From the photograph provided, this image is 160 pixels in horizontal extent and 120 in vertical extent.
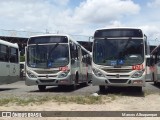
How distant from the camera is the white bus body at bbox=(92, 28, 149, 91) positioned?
20250 millimetres

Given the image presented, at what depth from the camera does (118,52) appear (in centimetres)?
2055

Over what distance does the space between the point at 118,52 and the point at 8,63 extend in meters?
8.63

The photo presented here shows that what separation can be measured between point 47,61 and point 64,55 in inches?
37.5

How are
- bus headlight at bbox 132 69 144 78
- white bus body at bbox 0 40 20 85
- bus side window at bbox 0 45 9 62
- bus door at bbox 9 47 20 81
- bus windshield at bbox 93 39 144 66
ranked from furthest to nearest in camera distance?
1. bus door at bbox 9 47 20 81
2. white bus body at bbox 0 40 20 85
3. bus side window at bbox 0 45 9 62
4. bus windshield at bbox 93 39 144 66
5. bus headlight at bbox 132 69 144 78

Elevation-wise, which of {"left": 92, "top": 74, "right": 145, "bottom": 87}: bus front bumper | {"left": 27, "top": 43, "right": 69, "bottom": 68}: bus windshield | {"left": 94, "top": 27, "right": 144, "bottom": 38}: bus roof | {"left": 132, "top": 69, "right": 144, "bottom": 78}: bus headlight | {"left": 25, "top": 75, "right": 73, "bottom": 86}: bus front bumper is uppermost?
{"left": 94, "top": 27, "right": 144, "bottom": 38}: bus roof

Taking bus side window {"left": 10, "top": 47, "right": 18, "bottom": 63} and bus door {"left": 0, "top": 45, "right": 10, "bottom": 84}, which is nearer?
bus door {"left": 0, "top": 45, "right": 10, "bottom": 84}

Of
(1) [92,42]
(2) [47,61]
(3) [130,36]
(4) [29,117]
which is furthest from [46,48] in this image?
(4) [29,117]

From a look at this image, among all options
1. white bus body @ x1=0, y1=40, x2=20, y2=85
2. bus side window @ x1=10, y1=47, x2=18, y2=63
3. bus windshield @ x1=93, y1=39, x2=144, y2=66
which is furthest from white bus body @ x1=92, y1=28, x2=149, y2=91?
bus side window @ x1=10, y1=47, x2=18, y2=63

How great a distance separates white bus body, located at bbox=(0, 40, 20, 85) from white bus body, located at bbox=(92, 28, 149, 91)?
22.1 ft

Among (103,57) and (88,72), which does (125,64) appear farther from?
(88,72)

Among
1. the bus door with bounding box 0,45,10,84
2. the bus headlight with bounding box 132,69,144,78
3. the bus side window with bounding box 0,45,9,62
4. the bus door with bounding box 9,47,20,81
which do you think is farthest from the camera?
the bus door with bounding box 9,47,20,81

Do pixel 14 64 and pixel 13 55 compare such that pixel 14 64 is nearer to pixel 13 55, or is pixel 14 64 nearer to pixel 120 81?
pixel 13 55

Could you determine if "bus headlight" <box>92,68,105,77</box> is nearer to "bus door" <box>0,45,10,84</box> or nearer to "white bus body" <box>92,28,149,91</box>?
"white bus body" <box>92,28,149,91</box>

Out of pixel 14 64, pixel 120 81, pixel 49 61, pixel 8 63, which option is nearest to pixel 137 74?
pixel 120 81
